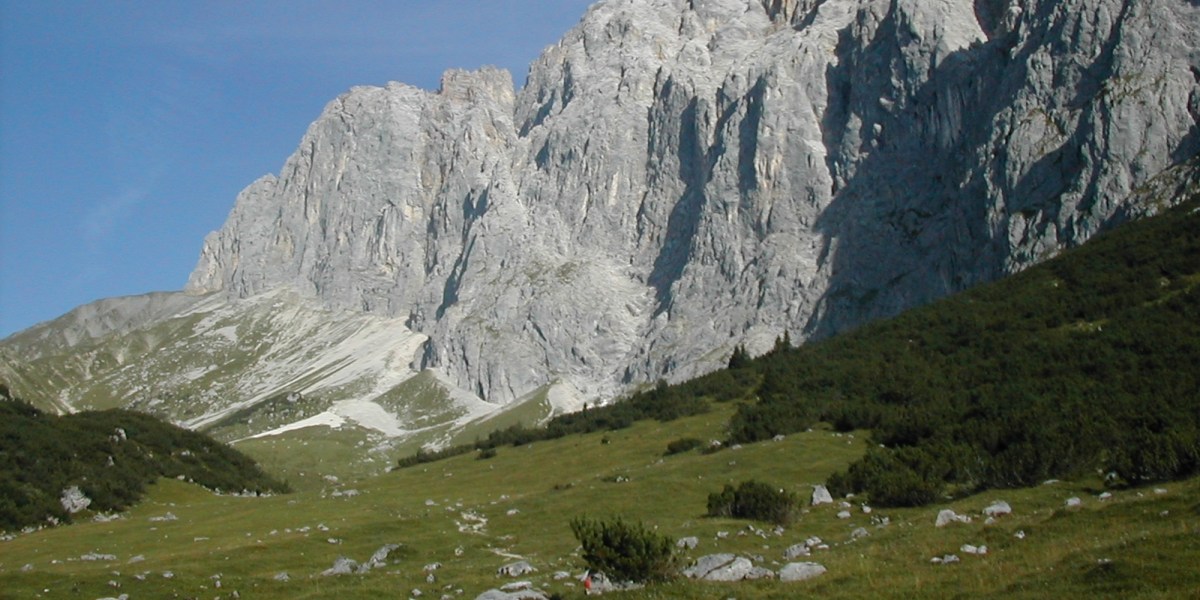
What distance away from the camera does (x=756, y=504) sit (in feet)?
138

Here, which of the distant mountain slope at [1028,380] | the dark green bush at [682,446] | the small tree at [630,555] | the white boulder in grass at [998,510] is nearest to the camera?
the small tree at [630,555]

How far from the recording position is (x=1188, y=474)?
3441 cm

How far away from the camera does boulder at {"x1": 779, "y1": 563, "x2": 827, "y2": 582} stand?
25.7 meters

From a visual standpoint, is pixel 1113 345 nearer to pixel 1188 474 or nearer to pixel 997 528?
pixel 1188 474

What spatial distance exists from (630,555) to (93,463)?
6100cm

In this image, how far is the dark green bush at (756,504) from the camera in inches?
1599

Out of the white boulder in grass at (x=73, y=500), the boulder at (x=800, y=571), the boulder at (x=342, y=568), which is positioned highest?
the white boulder in grass at (x=73, y=500)

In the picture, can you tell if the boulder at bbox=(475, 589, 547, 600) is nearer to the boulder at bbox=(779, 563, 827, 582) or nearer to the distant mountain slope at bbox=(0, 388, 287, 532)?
the boulder at bbox=(779, 563, 827, 582)

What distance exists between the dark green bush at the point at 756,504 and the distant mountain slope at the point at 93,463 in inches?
1635

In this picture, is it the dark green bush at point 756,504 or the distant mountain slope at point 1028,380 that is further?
the distant mountain slope at point 1028,380

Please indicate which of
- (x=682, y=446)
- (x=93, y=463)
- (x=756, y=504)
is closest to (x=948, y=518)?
(x=756, y=504)

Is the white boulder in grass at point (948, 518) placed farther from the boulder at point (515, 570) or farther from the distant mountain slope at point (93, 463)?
the distant mountain slope at point (93, 463)

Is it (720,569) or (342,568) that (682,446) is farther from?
(720,569)

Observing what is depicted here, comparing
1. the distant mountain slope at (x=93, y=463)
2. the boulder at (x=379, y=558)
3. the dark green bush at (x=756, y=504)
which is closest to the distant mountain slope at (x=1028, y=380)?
the dark green bush at (x=756, y=504)
